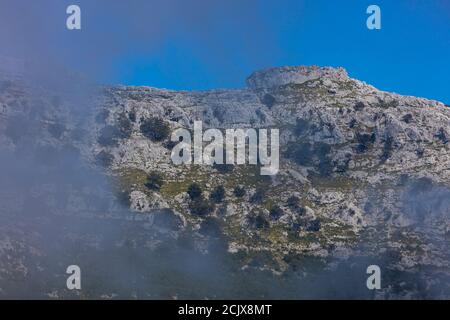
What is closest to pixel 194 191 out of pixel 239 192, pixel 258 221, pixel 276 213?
pixel 239 192

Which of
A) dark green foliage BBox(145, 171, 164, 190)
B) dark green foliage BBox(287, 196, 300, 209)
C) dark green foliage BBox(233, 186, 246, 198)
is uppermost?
dark green foliage BBox(145, 171, 164, 190)

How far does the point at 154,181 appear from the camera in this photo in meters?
176

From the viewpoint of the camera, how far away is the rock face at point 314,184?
15950 centimetres

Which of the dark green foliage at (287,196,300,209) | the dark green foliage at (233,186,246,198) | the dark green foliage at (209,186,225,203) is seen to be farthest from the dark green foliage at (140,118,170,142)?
the dark green foliage at (287,196,300,209)

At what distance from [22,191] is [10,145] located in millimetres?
21080

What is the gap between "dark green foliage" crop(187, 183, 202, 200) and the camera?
568ft

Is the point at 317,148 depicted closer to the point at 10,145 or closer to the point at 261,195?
the point at 261,195

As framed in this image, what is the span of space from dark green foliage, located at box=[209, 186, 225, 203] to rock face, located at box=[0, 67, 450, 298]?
391 mm

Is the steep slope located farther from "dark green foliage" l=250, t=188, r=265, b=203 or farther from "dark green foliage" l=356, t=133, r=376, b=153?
"dark green foliage" l=356, t=133, r=376, b=153

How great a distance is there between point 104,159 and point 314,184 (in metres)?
57.9

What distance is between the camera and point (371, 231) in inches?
6412

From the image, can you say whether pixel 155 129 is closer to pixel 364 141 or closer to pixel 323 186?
pixel 323 186
